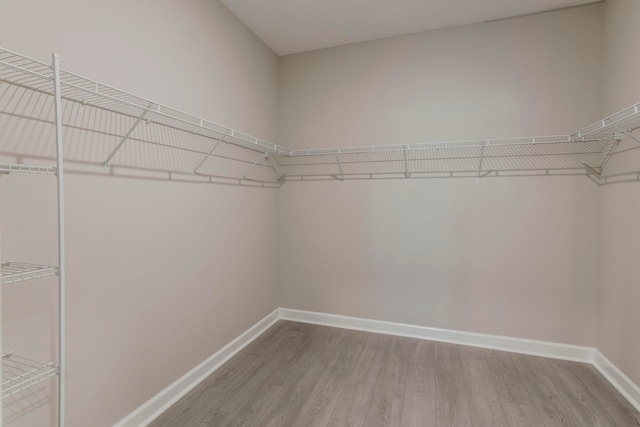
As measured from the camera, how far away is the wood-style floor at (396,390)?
67.4 inches

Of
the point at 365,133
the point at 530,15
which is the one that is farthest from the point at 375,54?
the point at 530,15

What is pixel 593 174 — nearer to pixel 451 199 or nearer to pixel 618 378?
pixel 451 199

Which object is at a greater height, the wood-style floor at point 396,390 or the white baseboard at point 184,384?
the white baseboard at point 184,384

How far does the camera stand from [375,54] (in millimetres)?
2754

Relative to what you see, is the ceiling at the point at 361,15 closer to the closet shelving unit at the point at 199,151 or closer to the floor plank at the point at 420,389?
the closet shelving unit at the point at 199,151

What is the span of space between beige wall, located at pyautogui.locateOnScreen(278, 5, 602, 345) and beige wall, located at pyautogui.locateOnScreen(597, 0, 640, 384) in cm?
10

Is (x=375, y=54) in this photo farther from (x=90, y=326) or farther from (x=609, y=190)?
(x=90, y=326)

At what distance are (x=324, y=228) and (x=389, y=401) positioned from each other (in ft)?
5.06

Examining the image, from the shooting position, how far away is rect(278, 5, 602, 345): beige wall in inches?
90.9

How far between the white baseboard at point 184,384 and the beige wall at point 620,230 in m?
2.63

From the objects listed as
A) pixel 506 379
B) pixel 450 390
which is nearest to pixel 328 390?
pixel 450 390

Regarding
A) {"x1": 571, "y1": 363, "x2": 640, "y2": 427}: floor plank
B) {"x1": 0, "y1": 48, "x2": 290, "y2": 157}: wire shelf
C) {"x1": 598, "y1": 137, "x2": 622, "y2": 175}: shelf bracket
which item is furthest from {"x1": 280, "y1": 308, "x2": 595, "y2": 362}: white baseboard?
{"x1": 0, "y1": 48, "x2": 290, "y2": 157}: wire shelf

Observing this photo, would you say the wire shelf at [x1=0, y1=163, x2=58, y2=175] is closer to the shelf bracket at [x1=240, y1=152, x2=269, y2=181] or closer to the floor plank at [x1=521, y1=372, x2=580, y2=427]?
the shelf bracket at [x1=240, y1=152, x2=269, y2=181]

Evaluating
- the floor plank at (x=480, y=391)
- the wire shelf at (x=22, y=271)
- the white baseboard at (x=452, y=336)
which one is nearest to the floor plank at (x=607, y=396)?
the white baseboard at (x=452, y=336)
